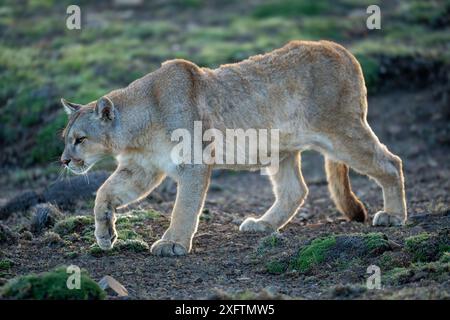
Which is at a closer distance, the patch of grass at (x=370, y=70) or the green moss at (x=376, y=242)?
the green moss at (x=376, y=242)

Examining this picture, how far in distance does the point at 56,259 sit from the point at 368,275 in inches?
136

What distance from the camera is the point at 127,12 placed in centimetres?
2422

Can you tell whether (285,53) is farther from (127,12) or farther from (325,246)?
(127,12)

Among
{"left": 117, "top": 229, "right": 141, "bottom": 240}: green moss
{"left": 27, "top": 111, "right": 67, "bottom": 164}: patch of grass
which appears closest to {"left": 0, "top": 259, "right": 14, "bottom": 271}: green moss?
{"left": 117, "top": 229, "right": 141, "bottom": 240}: green moss

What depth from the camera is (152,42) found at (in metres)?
21.2

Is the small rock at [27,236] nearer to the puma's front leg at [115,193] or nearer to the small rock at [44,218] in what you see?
the small rock at [44,218]

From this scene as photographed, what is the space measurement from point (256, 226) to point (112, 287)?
338cm

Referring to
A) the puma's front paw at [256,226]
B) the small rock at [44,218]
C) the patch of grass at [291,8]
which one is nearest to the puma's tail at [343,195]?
Answer: the puma's front paw at [256,226]

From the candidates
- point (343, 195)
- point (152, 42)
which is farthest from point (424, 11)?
point (343, 195)

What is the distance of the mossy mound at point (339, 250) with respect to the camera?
9688mm

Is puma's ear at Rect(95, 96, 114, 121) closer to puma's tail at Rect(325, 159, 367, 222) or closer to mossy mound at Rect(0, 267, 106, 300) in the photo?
mossy mound at Rect(0, 267, 106, 300)

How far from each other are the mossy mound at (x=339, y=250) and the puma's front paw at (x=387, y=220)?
1553mm

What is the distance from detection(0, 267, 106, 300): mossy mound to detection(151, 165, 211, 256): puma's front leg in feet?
6.45

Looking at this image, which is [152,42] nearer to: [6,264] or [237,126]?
[237,126]
